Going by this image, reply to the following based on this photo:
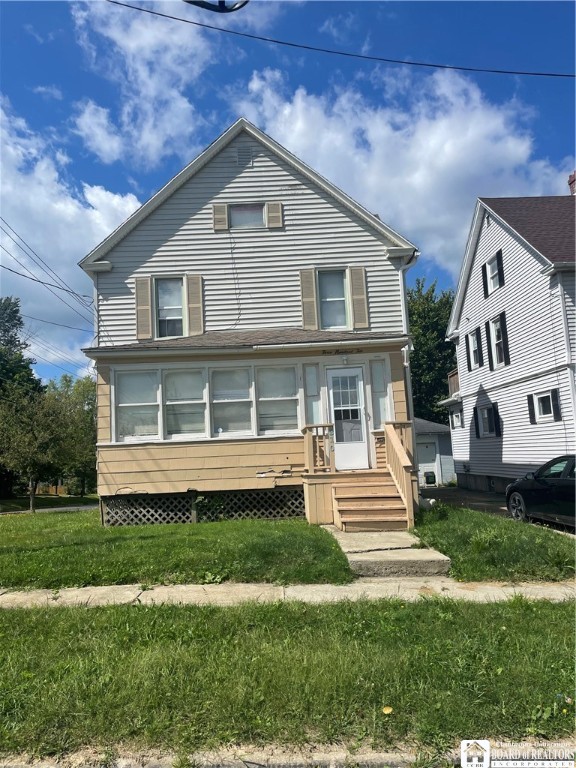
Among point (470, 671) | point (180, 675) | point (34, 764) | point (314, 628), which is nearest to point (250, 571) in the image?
point (314, 628)

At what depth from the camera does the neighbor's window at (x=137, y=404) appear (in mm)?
11867

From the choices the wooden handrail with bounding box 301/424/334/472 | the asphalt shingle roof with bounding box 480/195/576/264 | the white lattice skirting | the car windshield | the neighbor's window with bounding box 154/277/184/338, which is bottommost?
the white lattice skirting

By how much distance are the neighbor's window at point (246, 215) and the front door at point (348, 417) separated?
14.2 ft

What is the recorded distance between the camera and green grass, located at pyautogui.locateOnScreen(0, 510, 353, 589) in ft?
21.4

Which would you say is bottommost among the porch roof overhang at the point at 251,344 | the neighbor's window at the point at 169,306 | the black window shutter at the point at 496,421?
the black window shutter at the point at 496,421

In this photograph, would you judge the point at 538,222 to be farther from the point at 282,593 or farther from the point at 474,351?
the point at 282,593

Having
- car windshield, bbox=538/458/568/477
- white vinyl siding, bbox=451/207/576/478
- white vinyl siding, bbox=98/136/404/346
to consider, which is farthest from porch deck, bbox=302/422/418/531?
white vinyl siding, bbox=451/207/576/478

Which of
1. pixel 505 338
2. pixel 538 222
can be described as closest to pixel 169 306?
pixel 505 338

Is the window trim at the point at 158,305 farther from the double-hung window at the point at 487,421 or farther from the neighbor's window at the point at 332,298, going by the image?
the double-hung window at the point at 487,421

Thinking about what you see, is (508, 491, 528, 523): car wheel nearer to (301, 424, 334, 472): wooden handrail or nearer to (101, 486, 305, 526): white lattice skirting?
(301, 424, 334, 472): wooden handrail

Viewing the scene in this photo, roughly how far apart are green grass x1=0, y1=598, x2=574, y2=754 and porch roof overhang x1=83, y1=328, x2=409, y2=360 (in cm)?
706

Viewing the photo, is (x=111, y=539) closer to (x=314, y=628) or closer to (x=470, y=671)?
(x=314, y=628)

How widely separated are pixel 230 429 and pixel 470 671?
869 cm

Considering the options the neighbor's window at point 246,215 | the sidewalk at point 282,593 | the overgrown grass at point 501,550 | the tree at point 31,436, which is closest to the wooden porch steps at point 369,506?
the overgrown grass at point 501,550
